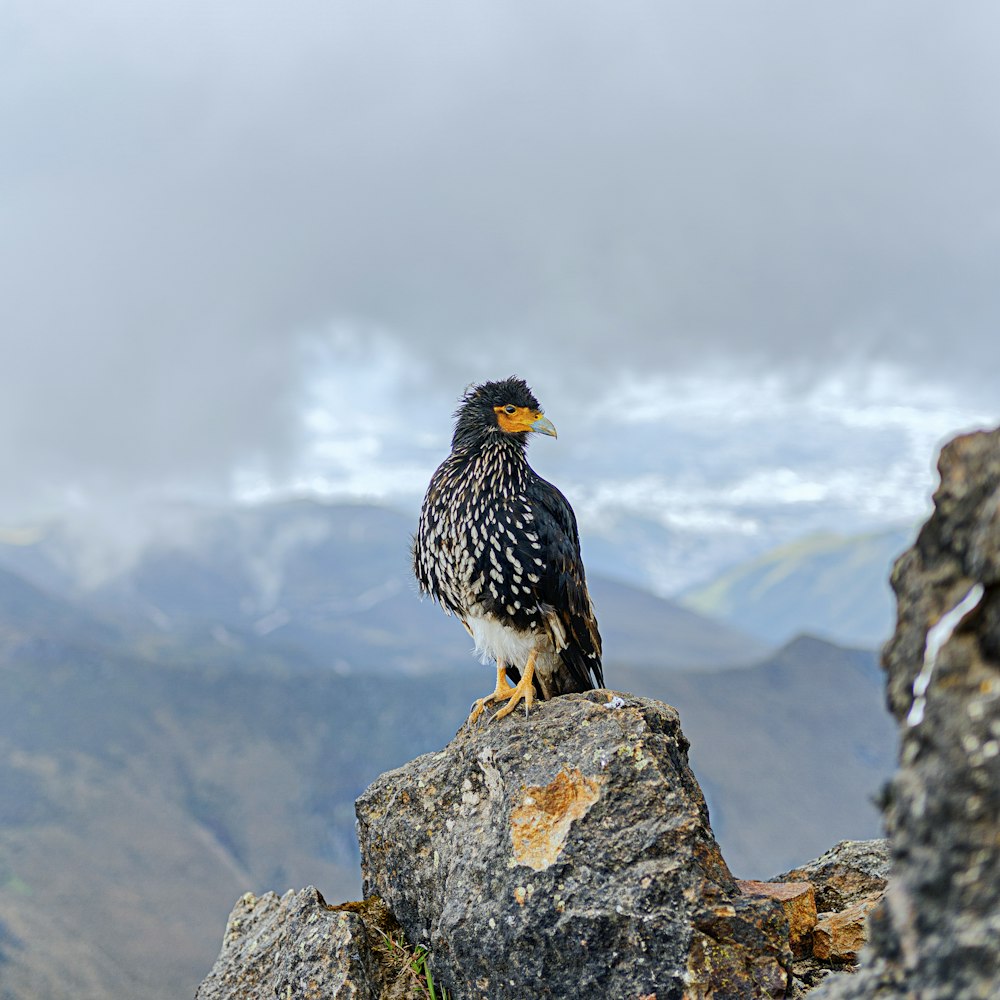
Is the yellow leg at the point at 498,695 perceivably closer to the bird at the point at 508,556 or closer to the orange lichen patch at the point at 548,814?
the bird at the point at 508,556

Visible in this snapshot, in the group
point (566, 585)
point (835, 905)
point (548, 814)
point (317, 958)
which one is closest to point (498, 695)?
point (566, 585)

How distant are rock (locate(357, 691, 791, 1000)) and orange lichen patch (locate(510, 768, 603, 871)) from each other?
14mm

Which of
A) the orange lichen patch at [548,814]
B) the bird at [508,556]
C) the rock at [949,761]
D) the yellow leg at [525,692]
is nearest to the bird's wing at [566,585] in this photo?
the bird at [508,556]

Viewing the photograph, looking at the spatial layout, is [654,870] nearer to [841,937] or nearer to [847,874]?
[841,937]

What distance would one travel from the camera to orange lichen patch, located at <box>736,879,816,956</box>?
9.03 m

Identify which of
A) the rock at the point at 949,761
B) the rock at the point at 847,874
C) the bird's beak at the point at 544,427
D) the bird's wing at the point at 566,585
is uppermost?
the bird's beak at the point at 544,427

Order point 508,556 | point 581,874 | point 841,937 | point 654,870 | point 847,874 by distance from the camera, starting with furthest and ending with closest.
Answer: point 847,874, point 508,556, point 841,937, point 581,874, point 654,870

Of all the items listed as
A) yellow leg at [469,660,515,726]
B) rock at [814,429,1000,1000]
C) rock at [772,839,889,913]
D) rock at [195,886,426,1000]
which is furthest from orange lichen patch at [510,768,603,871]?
rock at [814,429,1000,1000]

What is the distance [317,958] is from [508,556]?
4.84 metres

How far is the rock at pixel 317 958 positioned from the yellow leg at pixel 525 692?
2.69m

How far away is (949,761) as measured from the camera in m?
4.34

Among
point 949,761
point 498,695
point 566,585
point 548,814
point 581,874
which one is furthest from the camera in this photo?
point 498,695

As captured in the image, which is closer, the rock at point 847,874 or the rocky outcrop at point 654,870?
the rocky outcrop at point 654,870

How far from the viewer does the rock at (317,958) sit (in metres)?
9.30
